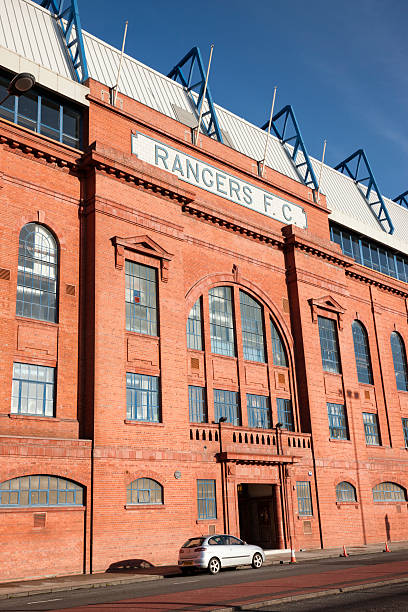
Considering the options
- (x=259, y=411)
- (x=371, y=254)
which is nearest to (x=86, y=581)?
(x=259, y=411)

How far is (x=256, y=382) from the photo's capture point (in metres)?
33.1

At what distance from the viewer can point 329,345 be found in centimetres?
3784

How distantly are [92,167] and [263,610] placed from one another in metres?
20.8

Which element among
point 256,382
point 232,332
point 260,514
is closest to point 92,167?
point 232,332

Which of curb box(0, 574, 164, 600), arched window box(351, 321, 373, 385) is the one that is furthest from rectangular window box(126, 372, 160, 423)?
arched window box(351, 321, 373, 385)

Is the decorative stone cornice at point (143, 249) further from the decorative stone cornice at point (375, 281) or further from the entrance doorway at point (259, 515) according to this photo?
the decorative stone cornice at point (375, 281)

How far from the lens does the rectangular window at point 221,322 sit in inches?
1260

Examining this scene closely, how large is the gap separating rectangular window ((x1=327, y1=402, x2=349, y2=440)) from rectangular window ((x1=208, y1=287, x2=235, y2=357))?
309 inches

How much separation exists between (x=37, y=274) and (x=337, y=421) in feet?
65.4

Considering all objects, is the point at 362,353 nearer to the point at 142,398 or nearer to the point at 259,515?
the point at 259,515

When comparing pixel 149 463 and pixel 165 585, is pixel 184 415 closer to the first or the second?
pixel 149 463

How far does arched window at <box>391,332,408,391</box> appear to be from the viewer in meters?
44.6

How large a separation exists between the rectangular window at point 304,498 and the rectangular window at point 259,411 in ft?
11.4

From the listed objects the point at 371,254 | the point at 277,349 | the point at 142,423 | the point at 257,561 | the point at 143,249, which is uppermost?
the point at 371,254
